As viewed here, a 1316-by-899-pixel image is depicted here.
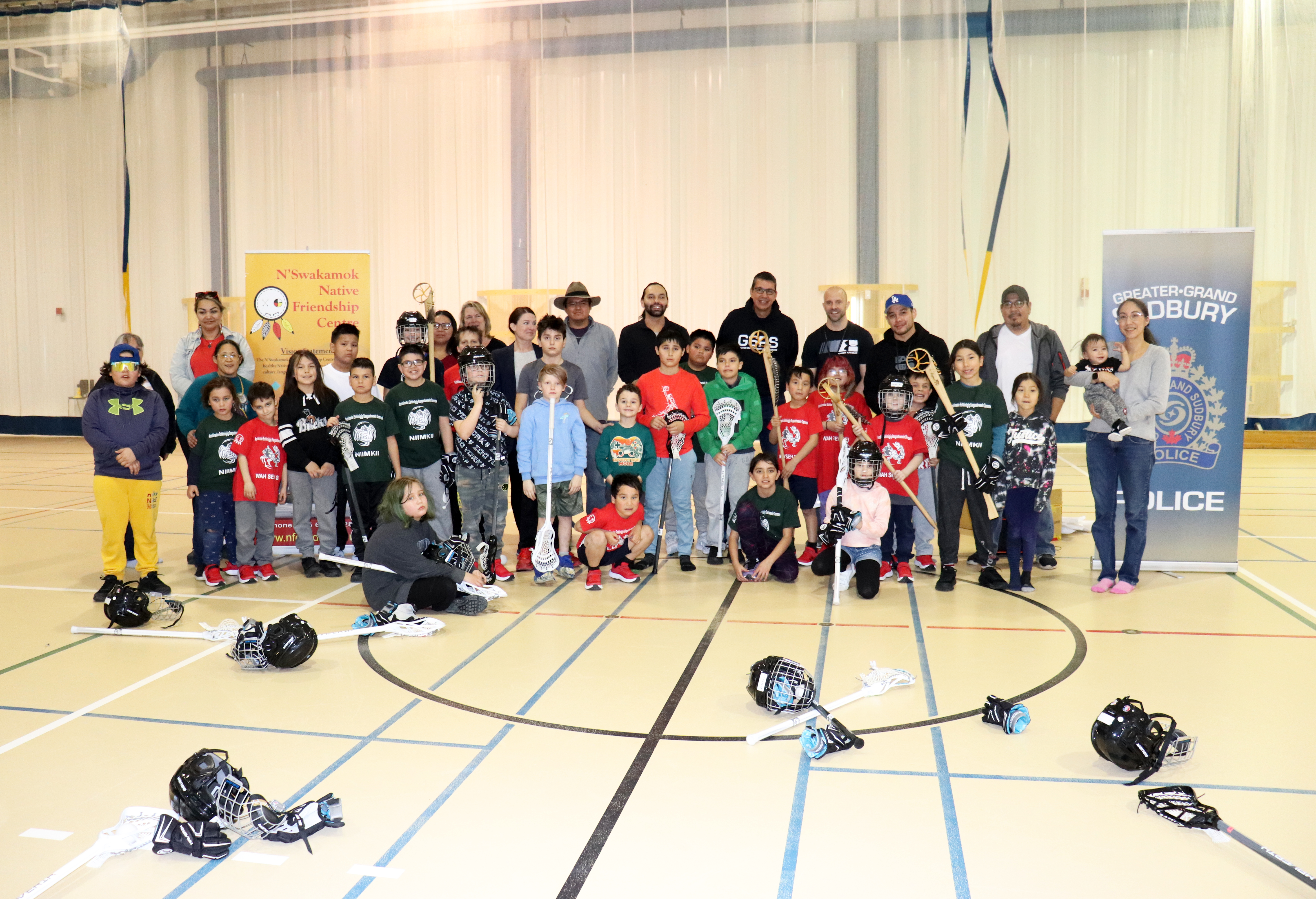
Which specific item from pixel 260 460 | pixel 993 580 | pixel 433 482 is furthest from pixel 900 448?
pixel 260 460

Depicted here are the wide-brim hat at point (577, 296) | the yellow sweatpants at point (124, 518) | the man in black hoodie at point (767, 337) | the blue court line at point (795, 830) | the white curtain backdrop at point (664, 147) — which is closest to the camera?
the blue court line at point (795, 830)

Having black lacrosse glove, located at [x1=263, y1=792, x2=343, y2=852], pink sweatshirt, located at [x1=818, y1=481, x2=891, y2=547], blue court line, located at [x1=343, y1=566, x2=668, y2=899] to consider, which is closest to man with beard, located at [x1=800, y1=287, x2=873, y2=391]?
pink sweatshirt, located at [x1=818, y1=481, x2=891, y2=547]

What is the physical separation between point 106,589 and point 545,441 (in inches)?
112

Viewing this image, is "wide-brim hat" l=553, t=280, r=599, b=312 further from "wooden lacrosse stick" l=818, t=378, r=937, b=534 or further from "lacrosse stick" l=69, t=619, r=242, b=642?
"lacrosse stick" l=69, t=619, r=242, b=642

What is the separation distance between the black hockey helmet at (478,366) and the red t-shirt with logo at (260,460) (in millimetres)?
1342

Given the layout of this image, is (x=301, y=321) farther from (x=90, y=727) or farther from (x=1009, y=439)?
(x=1009, y=439)

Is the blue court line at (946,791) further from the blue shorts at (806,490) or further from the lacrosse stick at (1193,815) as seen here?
the blue shorts at (806,490)

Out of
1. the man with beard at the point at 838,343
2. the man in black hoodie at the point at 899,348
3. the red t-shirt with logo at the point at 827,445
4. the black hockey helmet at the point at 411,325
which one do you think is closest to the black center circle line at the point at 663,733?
the red t-shirt with logo at the point at 827,445

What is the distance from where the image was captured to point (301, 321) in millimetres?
7961

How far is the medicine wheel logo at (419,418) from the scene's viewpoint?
644 centimetres

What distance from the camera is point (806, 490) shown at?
6.76 meters

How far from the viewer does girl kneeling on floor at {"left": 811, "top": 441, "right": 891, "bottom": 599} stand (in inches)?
233

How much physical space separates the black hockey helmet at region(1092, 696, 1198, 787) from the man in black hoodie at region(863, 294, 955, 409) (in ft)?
11.2

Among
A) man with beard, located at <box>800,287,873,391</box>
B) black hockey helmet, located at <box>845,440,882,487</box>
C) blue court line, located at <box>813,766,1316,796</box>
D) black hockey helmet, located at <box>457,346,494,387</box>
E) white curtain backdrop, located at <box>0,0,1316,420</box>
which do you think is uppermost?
white curtain backdrop, located at <box>0,0,1316,420</box>
